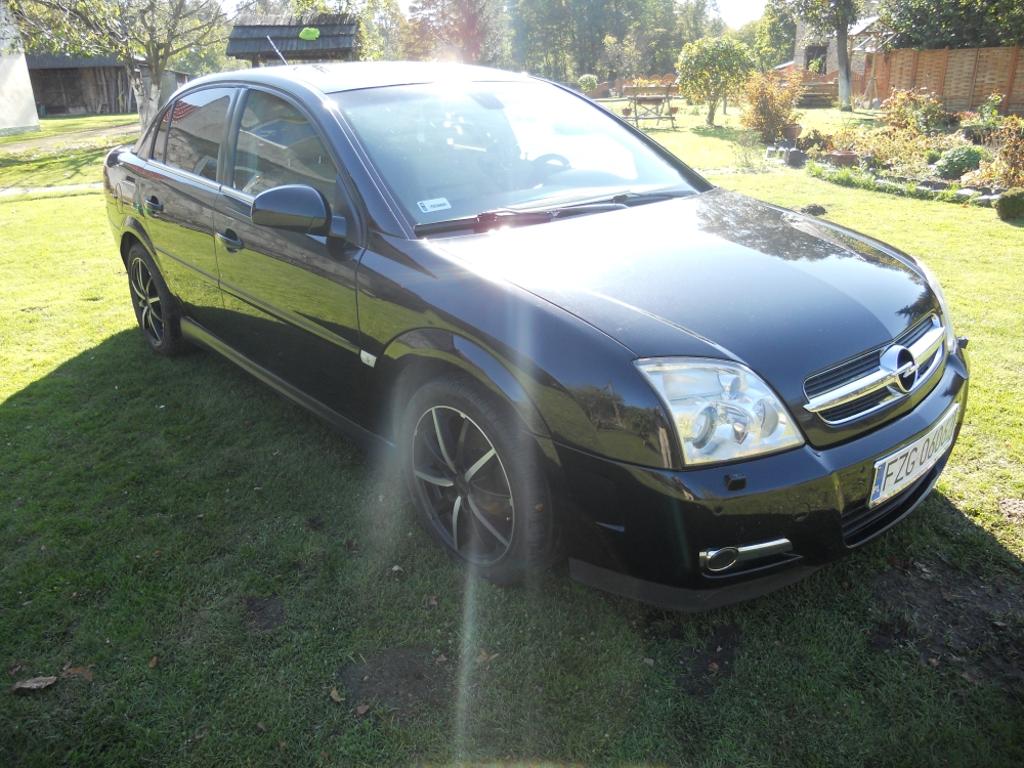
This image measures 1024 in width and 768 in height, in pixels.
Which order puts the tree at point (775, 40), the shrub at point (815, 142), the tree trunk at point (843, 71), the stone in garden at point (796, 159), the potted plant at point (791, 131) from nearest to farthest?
1. the stone in garden at point (796, 159)
2. the shrub at point (815, 142)
3. the potted plant at point (791, 131)
4. the tree trunk at point (843, 71)
5. the tree at point (775, 40)

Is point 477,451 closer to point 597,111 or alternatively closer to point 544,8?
point 597,111

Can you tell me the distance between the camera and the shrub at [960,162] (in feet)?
32.7

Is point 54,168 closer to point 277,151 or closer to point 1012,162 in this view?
point 277,151

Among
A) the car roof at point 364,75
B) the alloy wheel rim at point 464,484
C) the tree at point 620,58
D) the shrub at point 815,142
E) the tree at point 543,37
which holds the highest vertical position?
the tree at point 543,37

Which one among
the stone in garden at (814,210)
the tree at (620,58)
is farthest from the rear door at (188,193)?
the tree at (620,58)

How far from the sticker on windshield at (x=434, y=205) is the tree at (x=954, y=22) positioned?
26.6 m

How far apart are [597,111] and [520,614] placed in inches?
99.6

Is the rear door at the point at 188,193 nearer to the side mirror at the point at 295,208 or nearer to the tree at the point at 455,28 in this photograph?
the side mirror at the point at 295,208

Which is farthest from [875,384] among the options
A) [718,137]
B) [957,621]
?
[718,137]

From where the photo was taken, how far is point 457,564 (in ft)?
9.30

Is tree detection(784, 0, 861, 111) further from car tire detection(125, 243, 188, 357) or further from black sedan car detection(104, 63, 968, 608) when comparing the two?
black sedan car detection(104, 63, 968, 608)

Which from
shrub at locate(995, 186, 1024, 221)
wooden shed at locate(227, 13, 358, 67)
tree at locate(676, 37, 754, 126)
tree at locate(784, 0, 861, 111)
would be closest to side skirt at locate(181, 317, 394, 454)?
shrub at locate(995, 186, 1024, 221)

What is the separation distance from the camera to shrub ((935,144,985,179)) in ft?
32.7

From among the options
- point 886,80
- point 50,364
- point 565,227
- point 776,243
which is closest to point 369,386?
point 565,227
